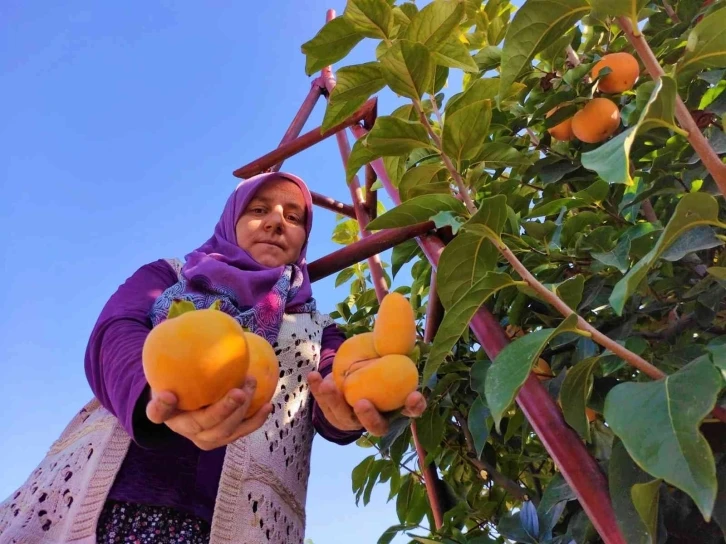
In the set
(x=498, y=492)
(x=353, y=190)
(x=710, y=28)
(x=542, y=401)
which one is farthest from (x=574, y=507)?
(x=353, y=190)

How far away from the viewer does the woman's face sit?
60.9 inches

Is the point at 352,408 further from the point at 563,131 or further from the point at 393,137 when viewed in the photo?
the point at 563,131

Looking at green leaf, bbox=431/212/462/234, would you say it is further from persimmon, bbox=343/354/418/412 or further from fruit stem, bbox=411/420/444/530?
fruit stem, bbox=411/420/444/530

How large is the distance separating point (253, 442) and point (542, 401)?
0.57m

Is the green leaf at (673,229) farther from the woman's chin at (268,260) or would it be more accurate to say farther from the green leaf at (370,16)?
the woman's chin at (268,260)

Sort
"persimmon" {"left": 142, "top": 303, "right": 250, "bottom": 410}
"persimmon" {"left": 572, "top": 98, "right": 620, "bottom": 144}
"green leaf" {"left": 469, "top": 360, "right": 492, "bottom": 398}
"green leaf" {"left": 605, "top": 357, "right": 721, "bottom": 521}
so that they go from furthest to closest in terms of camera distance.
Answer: "persimmon" {"left": 572, "top": 98, "right": 620, "bottom": 144}
"green leaf" {"left": 469, "top": 360, "right": 492, "bottom": 398}
"persimmon" {"left": 142, "top": 303, "right": 250, "bottom": 410}
"green leaf" {"left": 605, "top": 357, "right": 721, "bottom": 521}

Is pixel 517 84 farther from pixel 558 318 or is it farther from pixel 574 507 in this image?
pixel 574 507

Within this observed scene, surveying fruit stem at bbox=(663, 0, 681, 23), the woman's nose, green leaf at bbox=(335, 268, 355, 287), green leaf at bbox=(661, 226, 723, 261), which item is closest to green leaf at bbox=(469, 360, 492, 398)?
green leaf at bbox=(661, 226, 723, 261)

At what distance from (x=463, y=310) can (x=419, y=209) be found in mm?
186

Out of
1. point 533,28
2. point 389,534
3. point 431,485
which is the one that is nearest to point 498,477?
point 431,485

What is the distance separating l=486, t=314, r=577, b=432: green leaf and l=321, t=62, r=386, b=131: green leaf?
52 cm

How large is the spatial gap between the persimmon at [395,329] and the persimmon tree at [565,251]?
0.19 feet

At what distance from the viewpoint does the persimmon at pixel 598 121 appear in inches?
50.5

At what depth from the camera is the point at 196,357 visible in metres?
0.78
